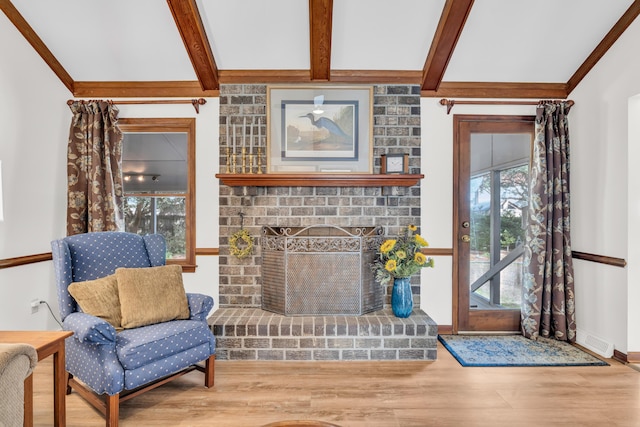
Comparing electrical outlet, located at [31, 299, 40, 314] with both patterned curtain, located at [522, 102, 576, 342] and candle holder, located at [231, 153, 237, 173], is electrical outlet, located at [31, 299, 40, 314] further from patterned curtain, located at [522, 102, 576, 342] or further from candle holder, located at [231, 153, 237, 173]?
patterned curtain, located at [522, 102, 576, 342]

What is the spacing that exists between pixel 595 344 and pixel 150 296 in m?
3.44

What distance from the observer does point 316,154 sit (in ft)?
10.6

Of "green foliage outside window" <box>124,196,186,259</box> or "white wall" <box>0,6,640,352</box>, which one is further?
"green foliage outside window" <box>124,196,186,259</box>

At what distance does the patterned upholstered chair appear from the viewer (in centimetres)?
188

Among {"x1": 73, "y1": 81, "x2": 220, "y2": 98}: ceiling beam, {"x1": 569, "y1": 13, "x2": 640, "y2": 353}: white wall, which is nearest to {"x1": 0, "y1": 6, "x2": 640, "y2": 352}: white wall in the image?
{"x1": 569, "y1": 13, "x2": 640, "y2": 353}: white wall

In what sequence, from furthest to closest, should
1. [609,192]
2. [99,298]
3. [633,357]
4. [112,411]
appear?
[609,192], [633,357], [99,298], [112,411]

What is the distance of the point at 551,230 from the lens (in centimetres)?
314

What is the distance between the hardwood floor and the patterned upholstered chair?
15cm

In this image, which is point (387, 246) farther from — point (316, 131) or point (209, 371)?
point (209, 371)

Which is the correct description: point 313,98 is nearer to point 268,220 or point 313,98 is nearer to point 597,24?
point 268,220

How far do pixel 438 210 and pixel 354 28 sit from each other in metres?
1.73

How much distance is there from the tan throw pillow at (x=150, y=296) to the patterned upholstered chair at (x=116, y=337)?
0.03 m

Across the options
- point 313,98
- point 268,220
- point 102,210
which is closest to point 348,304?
point 268,220

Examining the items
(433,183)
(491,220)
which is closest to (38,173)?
(433,183)
